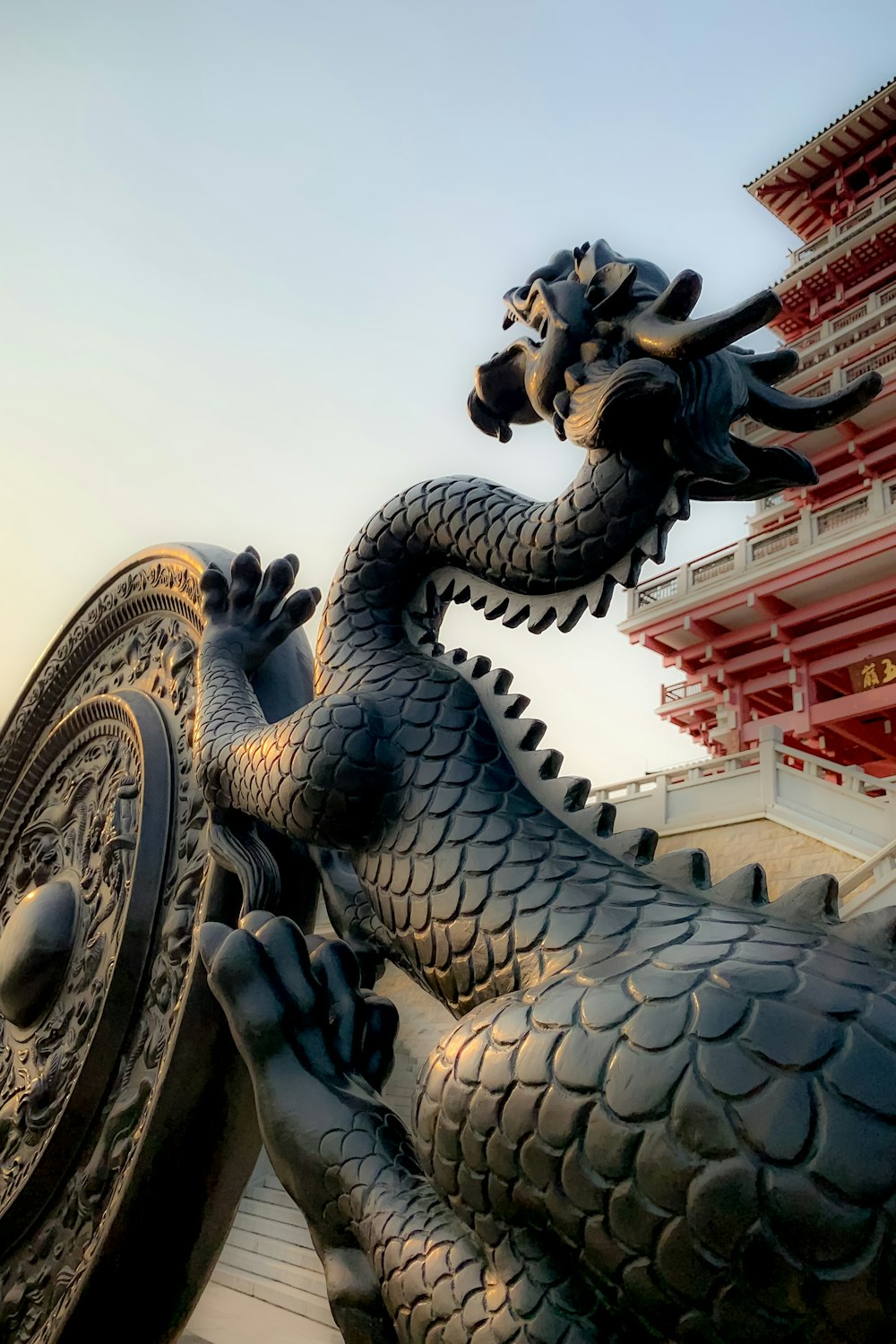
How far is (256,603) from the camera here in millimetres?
1042

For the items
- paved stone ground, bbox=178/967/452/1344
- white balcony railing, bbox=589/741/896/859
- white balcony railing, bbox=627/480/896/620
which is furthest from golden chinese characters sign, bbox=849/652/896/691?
paved stone ground, bbox=178/967/452/1344

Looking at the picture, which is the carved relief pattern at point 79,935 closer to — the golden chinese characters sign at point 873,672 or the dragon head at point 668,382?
the dragon head at point 668,382

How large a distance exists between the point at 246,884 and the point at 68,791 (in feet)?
2.00

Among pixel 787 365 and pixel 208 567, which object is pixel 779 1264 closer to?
pixel 787 365

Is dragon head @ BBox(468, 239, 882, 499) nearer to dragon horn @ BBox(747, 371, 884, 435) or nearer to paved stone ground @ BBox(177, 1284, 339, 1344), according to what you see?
dragon horn @ BBox(747, 371, 884, 435)

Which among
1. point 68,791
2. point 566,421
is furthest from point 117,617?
point 566,421

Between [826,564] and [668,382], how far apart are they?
6555 millimetres

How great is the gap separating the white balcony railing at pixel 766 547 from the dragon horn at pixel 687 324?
20.7 ft

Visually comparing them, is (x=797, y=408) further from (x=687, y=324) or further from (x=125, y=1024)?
(x=125, y=1024)

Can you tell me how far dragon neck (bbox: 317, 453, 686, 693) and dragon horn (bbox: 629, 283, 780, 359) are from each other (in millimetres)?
72

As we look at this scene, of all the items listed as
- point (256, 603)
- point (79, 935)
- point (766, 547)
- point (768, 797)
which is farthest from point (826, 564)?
point (79, 935)

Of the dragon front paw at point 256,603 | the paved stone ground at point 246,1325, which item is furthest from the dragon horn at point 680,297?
the paved stone ground at point 246,1325

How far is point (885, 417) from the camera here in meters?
7.08

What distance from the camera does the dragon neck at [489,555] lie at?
0.60m
